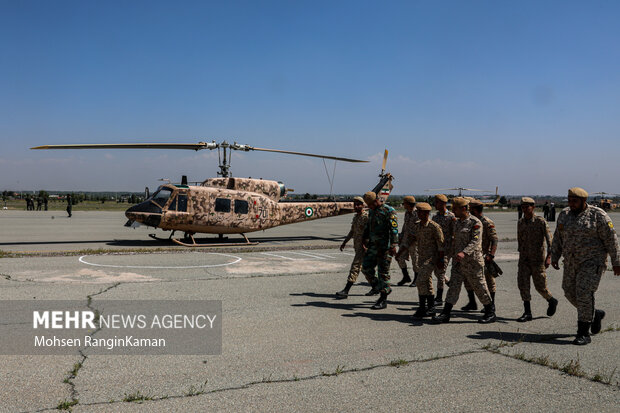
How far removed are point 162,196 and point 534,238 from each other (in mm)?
12493

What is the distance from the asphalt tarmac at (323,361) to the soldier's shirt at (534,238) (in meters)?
1.01

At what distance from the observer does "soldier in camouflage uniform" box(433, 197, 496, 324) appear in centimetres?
667

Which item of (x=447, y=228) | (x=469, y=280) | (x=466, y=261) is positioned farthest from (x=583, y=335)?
(x=447, y=228)

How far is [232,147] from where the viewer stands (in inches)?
630

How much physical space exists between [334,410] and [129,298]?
5062 mm

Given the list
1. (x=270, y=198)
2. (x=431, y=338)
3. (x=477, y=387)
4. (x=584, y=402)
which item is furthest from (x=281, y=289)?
(x=270, y=198)

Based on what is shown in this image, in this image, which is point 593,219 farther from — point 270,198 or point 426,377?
point 270,198

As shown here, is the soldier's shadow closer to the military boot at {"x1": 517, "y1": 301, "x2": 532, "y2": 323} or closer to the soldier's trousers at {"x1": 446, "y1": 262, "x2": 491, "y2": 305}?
the soldier's trousers at {"x1": 446, "y1": 262, "x2": 491, "y2": 305}

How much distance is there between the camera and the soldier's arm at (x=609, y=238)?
5.80 metres

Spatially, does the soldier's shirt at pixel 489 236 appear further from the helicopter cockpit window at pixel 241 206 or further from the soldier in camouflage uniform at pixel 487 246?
the helicopter cockpit window at pixel 241 206

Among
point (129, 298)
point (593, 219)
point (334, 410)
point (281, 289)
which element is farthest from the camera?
point (281, 289)

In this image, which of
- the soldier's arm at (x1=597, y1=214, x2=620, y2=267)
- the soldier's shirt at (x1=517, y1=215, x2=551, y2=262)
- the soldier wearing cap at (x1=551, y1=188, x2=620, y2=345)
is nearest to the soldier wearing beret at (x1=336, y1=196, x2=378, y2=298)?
the soldier's shirt at (x1=517, y1=215, x2=551, y2=262)

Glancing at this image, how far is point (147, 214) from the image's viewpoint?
1571 centimetres

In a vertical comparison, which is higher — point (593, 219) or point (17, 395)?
point (593, 219)
